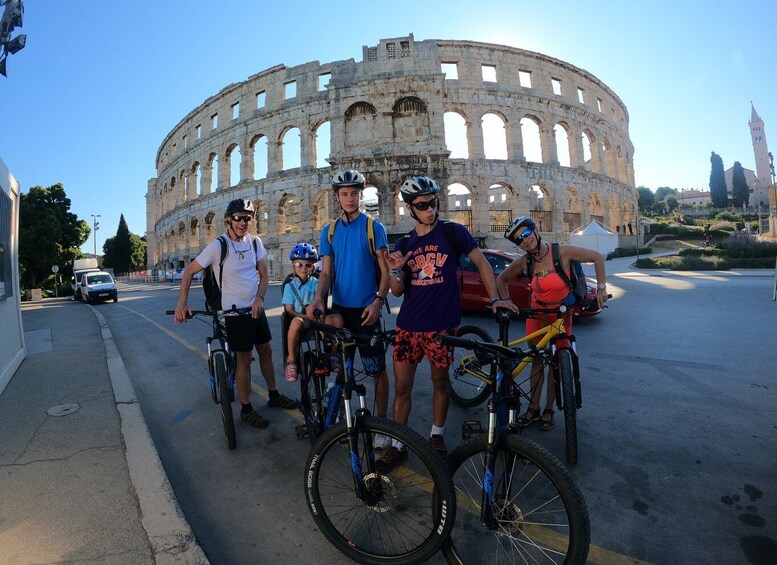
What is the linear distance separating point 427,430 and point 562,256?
2107 mm

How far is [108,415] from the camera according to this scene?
3982 millimetres

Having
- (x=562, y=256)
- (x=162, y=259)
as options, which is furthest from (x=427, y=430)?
(x=162, y=259)

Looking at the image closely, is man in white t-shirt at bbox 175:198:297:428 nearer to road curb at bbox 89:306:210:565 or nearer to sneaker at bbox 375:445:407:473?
road curb at bbox 89:306:210:565

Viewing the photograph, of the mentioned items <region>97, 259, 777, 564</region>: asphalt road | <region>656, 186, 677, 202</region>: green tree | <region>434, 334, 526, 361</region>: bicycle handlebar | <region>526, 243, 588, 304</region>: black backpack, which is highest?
<region>656, 186, 677, 202</region>: green tree

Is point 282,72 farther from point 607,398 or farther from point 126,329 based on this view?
point 607,398

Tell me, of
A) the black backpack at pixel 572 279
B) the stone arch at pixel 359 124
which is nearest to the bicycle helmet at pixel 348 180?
the black backpack at pixel 572 279

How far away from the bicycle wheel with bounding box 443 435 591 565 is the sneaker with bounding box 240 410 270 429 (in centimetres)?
223

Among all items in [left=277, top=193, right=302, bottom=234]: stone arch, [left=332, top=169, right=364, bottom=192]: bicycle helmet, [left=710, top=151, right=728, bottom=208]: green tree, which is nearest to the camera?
[left=332, top=169, right=364, bottom=192]: bicycle helmet

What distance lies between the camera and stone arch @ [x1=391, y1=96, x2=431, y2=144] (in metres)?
Result: 26.6

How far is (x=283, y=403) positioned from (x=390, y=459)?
257 centimetres

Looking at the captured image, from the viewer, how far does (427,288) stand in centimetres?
279

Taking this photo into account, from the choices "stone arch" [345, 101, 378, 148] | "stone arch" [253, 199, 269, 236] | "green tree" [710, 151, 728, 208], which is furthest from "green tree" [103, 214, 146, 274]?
"green tree" [710, 151, 728, 208]

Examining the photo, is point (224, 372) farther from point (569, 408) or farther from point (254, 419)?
point (569, 408)

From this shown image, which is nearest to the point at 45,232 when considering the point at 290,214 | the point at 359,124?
the point at 290,214
